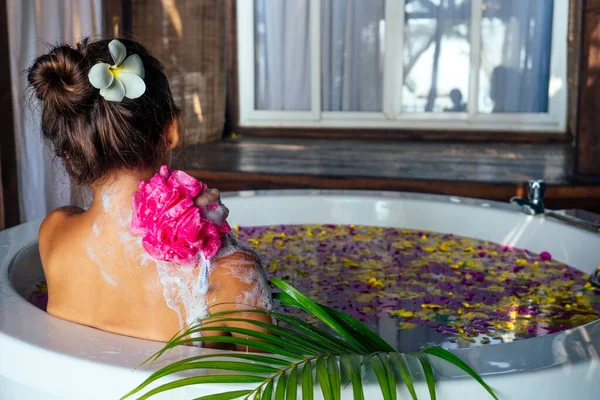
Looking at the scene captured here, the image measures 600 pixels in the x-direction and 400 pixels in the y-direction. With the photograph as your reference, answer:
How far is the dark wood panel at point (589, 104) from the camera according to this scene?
135 inches

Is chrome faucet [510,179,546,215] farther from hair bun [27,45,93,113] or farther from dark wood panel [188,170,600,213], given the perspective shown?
hair bun [27,45,93,113]

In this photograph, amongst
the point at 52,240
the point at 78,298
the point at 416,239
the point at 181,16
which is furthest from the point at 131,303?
the point at 181,16

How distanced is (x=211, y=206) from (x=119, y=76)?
0.23m

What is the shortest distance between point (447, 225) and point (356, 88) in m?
3.55

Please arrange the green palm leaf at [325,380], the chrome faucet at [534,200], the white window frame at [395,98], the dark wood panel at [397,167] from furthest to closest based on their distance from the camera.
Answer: the white window frame at [395,98]
the dark wood panel at [397,167]
the chrome faucet at [534,200]
the green palm leaf at [325,380]

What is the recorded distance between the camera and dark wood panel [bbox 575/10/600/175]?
3.43 metres

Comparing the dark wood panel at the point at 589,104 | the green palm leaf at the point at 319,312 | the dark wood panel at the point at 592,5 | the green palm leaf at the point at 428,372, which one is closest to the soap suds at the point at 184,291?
the green palm leaf at the point at 319,312

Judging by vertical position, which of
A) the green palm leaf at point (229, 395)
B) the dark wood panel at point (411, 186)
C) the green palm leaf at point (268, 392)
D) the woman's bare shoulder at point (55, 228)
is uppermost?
the woman's bare shoulder at point (55, 228)

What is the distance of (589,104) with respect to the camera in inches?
137

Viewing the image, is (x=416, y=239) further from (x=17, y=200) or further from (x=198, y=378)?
(x=17, y=200)

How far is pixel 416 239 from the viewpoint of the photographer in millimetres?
2283

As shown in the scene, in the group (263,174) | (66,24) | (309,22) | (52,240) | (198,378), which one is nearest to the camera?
(198,378)

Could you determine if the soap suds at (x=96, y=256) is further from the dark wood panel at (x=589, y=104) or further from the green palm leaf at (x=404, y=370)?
the dark wood panel at (x=589, y=104)

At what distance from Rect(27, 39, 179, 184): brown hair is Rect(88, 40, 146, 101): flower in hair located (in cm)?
2
